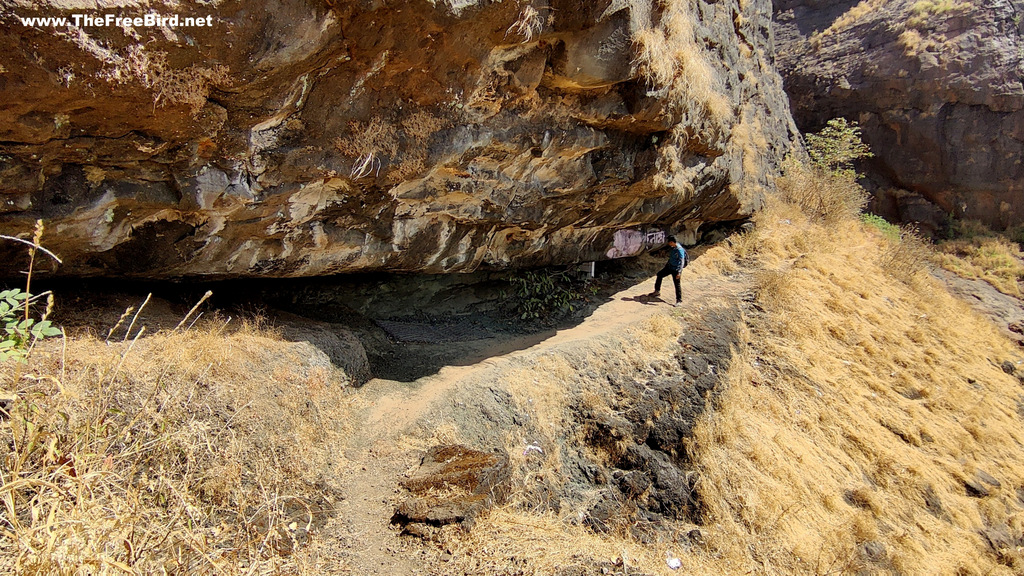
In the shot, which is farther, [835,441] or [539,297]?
[539,297]

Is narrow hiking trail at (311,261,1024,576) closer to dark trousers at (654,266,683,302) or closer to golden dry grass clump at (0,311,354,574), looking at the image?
golden dry grass clump at (0,311,354,574)

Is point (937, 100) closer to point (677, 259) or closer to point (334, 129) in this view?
point (677, 259)

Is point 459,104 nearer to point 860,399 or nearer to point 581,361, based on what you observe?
point 581,361

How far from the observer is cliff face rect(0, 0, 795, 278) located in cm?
389

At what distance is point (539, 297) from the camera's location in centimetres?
916

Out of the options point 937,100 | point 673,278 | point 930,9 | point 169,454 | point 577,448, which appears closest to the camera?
point 169,454

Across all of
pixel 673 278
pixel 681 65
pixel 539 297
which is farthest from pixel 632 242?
pixel 681 65

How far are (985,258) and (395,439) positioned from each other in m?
20.6

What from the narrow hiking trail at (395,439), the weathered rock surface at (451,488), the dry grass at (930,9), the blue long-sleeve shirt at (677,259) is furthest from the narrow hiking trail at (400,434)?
the dry grass at (930,9)

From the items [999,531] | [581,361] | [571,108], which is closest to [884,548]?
[999,531]

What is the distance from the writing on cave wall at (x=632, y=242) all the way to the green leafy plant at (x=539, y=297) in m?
1.28

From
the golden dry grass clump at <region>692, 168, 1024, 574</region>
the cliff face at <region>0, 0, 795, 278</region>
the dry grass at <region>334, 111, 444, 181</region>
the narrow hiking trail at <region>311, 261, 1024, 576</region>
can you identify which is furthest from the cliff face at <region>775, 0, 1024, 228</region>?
the dry grass at <region>334, 111, 444, 181</region>

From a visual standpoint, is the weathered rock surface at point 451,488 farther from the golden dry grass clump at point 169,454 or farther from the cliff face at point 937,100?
the cliff face at point 937,100

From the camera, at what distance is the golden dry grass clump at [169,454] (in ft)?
7.60
